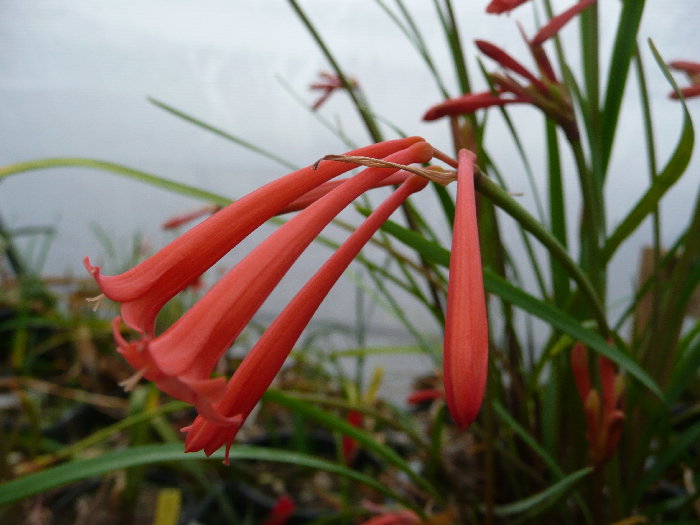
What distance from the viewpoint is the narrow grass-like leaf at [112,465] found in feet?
0.92

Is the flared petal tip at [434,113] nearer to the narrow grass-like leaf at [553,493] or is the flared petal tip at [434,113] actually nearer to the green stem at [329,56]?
the green stem at [329,56]

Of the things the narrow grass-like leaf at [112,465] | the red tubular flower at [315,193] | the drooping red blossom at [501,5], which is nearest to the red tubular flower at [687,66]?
the drooping red blossom at [501,5]

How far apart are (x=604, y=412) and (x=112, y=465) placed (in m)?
0.32

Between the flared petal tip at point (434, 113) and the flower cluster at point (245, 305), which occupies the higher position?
the flared petal tip at point (434, 113)

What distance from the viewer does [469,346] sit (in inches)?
6.4

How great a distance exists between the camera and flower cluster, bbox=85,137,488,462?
167 mm

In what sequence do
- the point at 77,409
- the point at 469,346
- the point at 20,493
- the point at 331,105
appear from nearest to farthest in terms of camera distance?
the point at 469,346
the point at 20,493
the point at 77,409
the point at 331,105

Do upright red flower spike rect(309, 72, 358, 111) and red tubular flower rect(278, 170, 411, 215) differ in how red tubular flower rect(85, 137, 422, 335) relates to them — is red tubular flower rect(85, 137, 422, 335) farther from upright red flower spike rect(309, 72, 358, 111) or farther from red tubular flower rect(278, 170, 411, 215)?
upright red flower spike rect(309, 72, 358, 111)

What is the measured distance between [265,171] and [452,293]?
3.95 ft

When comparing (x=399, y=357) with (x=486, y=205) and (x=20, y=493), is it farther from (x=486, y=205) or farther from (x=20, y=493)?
(x=20, y=493)

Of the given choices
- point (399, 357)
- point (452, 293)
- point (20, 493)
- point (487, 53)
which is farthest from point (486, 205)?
point (399, 357)

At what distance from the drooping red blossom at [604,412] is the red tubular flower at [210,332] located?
27 cm

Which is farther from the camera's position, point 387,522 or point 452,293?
point 387,522

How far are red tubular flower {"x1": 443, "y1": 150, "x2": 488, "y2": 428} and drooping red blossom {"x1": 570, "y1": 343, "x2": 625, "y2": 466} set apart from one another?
22cm
